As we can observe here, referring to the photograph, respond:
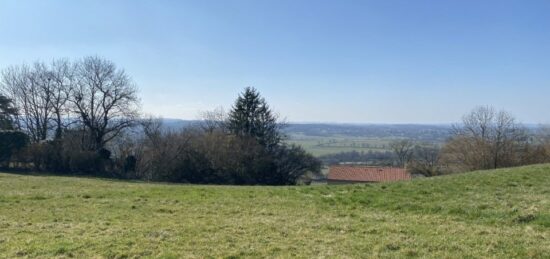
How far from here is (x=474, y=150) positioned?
4803 cm

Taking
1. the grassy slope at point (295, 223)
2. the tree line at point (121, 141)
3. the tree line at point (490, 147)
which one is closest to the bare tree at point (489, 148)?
the tree line at point (490, 147)

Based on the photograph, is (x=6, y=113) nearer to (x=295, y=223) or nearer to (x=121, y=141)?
(x=121, y=141)

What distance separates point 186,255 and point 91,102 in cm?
3982

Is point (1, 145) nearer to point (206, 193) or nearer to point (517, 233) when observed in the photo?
point (206, 193)

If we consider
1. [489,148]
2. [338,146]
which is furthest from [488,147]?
[338,146]

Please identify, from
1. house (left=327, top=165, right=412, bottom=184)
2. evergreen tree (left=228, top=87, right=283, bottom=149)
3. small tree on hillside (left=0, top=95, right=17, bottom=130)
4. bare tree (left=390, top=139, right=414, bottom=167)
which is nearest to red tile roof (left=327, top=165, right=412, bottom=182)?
house (left=327, top=165, right=412, bottom=184)

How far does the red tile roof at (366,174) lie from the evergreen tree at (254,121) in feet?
33.1

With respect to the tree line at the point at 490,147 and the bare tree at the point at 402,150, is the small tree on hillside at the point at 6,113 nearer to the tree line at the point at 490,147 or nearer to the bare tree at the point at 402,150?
the tree line at the point at 490,147

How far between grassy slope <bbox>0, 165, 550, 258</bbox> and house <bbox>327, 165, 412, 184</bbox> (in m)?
36.1

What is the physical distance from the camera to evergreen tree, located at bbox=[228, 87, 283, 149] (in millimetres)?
47469

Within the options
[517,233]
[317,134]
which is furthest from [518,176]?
[317,134]

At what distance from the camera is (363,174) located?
173 ft

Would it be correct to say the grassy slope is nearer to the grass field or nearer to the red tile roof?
the red tile roof

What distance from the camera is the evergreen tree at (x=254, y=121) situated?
4747 cm
